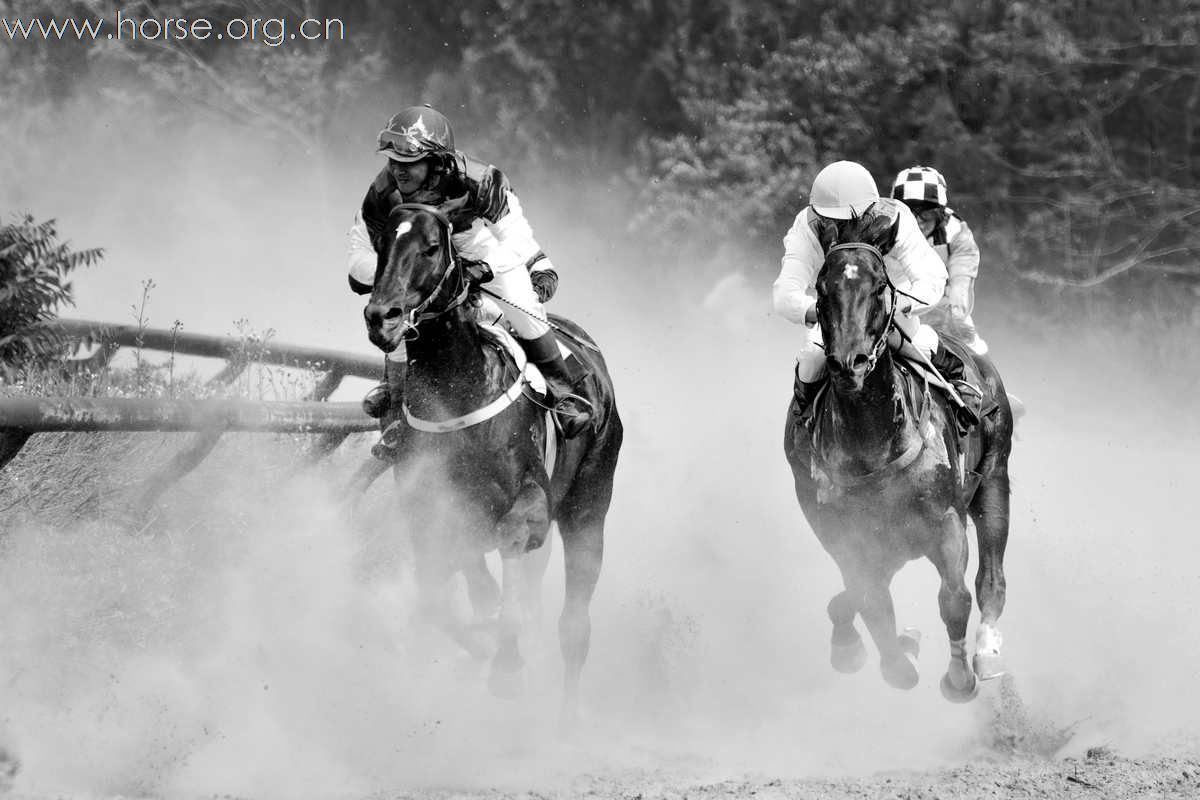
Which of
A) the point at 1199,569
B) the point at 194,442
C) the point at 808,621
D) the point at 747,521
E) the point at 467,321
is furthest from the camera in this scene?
the point at 1199,569

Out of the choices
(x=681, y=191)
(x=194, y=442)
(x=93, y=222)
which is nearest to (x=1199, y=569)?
(x=194, y=442)

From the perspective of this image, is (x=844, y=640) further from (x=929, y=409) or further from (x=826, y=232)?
(x=826, y=232)

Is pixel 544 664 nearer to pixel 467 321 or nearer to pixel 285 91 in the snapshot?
pixel 467 321

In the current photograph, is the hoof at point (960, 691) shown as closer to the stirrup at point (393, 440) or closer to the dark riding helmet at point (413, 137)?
the stirrup at point (393, 440)

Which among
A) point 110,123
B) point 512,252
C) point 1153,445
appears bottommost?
point 512,252

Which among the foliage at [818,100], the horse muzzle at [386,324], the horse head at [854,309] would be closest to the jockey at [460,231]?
the horse muzzle at [386,324]

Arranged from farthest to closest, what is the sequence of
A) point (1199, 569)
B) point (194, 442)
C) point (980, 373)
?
point (1199, 569)
point (980, 373)
point (194, 442)

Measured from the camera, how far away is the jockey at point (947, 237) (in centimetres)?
1012

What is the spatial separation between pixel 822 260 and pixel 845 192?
558mm

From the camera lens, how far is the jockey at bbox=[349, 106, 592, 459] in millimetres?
7504

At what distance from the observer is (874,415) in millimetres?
8078

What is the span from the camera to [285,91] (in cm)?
2759

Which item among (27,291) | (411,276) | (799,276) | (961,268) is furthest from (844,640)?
(27,291)

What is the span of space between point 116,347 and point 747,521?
4.79 meters
